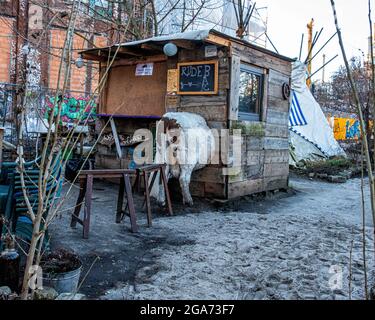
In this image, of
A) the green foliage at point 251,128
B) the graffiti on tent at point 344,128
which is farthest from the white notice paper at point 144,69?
the graffiti on tent at point 344,128

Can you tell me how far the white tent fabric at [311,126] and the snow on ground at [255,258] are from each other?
6.93m

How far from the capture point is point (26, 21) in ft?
49.0

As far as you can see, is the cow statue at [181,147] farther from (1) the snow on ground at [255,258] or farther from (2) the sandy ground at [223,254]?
(1) the snow on ground at [255,258]

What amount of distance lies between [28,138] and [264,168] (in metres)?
6.25

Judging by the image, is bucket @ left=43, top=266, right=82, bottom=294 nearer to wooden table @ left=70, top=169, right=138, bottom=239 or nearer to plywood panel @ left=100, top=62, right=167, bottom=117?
wooden table @ left=70, top=169, right=138, bottom=239

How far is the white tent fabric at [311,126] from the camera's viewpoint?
41.9 ft

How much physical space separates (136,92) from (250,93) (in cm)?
233

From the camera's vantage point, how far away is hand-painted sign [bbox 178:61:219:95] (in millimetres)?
6387

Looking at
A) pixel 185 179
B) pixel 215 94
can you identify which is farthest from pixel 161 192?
pixel 215 94

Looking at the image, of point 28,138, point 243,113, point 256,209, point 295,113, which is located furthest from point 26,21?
point 256,209

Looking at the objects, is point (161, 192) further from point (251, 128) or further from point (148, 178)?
point (251, 128)

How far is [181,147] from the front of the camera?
5.84m
